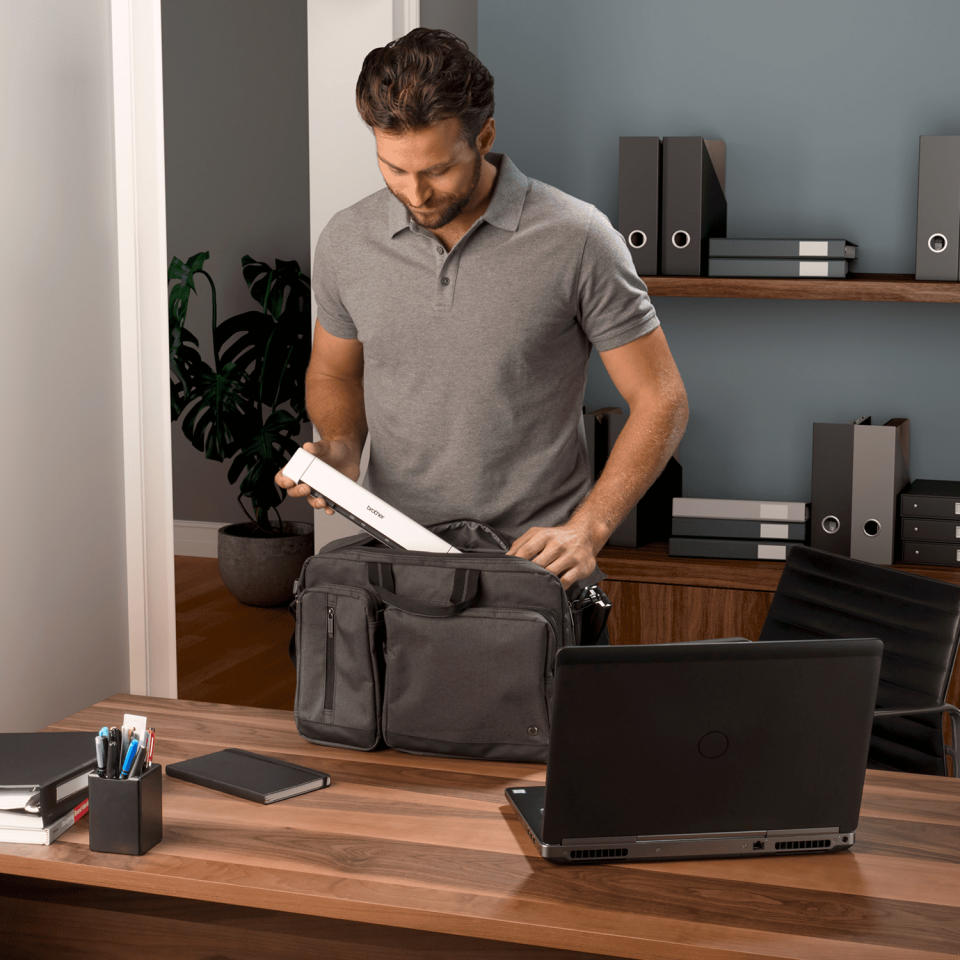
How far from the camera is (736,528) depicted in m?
3.01

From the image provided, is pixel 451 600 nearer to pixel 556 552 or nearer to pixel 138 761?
pixel 556 552

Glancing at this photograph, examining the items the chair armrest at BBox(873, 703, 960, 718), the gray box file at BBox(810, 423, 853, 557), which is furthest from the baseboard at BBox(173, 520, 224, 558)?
the chair armrest at BBox(873, 703, 960, 718)

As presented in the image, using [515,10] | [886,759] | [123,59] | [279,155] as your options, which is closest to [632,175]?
[515,10]

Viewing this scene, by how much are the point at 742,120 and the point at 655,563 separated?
1237 mm

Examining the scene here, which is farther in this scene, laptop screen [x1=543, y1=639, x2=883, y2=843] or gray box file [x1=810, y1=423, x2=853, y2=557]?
gray box file [x1=810, y1=423, x2=853, y2=557]

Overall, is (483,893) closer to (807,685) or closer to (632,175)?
(807,685)

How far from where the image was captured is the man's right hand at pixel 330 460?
1707 millimetres

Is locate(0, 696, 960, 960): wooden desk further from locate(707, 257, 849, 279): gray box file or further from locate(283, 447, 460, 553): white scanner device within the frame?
locate(707, 257, 849, 279): gray box file

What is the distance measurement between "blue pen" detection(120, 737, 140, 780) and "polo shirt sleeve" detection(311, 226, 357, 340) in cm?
89

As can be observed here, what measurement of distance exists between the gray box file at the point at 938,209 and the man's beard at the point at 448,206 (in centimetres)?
143

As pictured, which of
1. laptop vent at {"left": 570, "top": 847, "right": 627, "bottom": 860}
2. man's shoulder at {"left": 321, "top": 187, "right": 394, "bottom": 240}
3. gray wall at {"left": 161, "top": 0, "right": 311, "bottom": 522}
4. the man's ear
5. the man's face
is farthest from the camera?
gray wall at {"left": 161, "top": 0, "right": 311, "bottom": 522}

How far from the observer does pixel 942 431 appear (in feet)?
10.3

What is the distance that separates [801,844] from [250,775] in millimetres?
719

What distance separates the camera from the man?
6.12 ft
